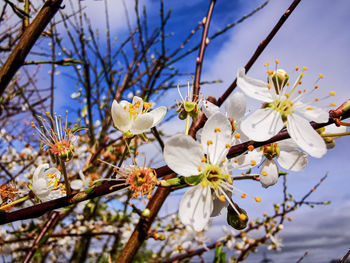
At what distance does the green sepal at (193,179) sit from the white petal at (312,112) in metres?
0.33

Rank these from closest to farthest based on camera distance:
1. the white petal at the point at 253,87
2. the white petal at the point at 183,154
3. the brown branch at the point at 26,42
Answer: the white petal at the point at 183,154 < the white petal at the point at 253,87 < the brown branch at the point at 26,42

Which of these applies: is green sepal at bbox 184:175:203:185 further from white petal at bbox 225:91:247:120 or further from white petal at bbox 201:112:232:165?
white petal at bbox 225:91:247:120

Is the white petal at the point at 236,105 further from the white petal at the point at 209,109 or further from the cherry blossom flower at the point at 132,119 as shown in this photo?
the cherry blossom flower at the point at 132,119

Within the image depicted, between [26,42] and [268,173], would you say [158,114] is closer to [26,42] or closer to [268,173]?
[268,173]

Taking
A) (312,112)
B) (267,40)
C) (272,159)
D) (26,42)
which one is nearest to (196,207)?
(272,159)

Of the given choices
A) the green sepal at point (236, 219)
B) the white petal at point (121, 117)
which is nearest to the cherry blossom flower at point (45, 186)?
the white petal at point (121, 117)

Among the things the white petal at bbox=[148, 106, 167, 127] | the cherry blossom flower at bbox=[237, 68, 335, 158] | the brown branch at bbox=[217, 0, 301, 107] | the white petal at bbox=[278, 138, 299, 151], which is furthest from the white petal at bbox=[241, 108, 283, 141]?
the brown branch at bbox=[217, 0, 301, 107]

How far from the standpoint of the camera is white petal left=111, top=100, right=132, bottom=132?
74 cm

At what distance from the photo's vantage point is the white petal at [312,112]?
674mm

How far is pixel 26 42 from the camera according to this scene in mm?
989

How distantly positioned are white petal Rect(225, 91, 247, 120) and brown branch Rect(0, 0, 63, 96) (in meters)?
0.72

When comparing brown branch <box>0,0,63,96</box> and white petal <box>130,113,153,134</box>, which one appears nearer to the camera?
white petal <box>130,113,153,134</box>

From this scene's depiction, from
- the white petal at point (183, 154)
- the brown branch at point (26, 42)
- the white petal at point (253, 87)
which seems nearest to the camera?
the white petal at point (183, 154)

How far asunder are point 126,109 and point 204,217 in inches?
14.8
